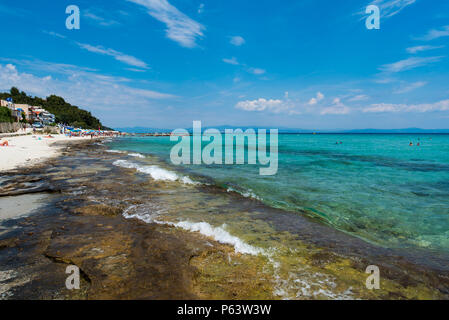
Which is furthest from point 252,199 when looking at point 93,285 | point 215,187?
point 93,285

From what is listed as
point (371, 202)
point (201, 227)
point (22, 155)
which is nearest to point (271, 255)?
point (201, 227)

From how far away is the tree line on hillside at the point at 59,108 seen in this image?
12500cm

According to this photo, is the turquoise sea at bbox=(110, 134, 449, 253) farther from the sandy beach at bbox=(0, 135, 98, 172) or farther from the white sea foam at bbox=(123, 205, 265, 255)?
the sandy beach at bbox=(0, 135, 98, 172)

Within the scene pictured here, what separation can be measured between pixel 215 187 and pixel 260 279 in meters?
8.69

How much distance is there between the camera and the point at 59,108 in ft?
470

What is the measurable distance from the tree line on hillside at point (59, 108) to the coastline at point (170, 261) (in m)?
143

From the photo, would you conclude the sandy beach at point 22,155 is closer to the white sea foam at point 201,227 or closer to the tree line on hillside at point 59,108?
the white sea foam at point 201,227

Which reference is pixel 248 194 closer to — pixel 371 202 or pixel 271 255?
pixel 371 202

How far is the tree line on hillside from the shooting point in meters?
125

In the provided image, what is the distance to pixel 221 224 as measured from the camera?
7.05m

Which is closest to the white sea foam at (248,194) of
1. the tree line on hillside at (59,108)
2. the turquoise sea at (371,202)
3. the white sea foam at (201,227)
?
the turquoise sea at (371,202)

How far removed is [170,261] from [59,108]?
180 metres

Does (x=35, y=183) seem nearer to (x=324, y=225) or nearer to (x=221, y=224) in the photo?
(x=221, y=224)

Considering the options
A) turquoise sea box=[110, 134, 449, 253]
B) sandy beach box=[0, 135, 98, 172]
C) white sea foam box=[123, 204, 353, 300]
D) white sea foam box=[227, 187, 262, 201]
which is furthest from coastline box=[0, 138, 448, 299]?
sandy beach box=[0, 135, 98, 172]
